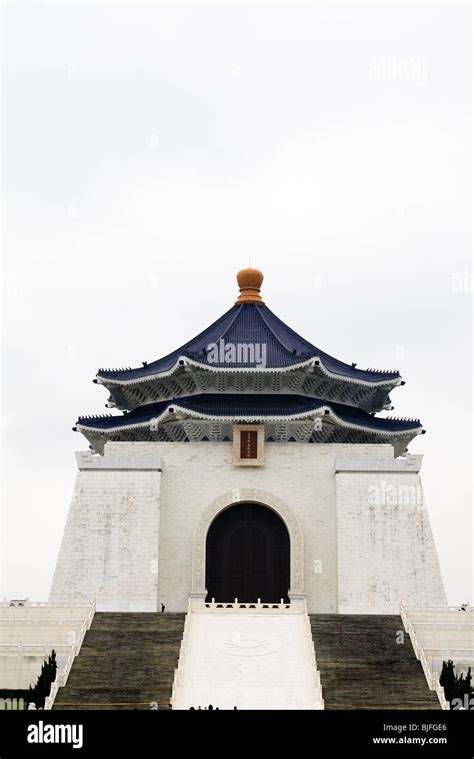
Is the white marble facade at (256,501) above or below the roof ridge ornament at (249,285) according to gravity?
below

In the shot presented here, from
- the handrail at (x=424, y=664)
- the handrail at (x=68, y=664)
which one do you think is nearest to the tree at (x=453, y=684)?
the handrail at (x=424, y=664)

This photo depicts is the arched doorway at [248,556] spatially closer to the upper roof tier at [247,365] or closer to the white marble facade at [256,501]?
the white marble facade at [256,501]

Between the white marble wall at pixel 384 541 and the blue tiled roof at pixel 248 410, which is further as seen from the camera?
the blue tiled roof at pixel 248 410

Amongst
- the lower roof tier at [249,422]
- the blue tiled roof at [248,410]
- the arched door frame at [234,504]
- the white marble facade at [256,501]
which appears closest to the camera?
the white marble facade at [256,501]

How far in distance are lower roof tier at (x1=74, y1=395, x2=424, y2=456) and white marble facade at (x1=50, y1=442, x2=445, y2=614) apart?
628mm

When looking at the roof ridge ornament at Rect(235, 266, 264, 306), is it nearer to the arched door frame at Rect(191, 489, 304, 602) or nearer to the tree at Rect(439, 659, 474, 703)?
the arched door frame at Rect(191, 489, 304, 602)

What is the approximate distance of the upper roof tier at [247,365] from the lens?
3744 cm

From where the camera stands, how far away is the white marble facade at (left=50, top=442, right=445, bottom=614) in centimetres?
3438

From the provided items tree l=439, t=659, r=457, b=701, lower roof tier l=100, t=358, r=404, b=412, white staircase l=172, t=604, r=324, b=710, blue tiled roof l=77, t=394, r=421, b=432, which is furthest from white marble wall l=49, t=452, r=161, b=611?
tree l=439, t=659, r=457, b=701

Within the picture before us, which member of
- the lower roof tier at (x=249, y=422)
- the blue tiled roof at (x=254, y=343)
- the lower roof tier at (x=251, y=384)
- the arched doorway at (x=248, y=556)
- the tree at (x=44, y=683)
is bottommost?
the tree at (x=44, y=683)

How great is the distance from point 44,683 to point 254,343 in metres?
16.1

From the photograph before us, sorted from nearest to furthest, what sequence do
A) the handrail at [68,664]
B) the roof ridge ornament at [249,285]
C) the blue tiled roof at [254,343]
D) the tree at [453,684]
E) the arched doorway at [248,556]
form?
the handrail at [68,664] → the tree at [453,684] → the arched doorway at [248,556] → the blue tiled roof at [254,343] → the roof ridge ornament at [249,285]

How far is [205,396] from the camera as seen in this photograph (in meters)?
38.2

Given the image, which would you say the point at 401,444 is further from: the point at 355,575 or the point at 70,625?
the point at 70,625
